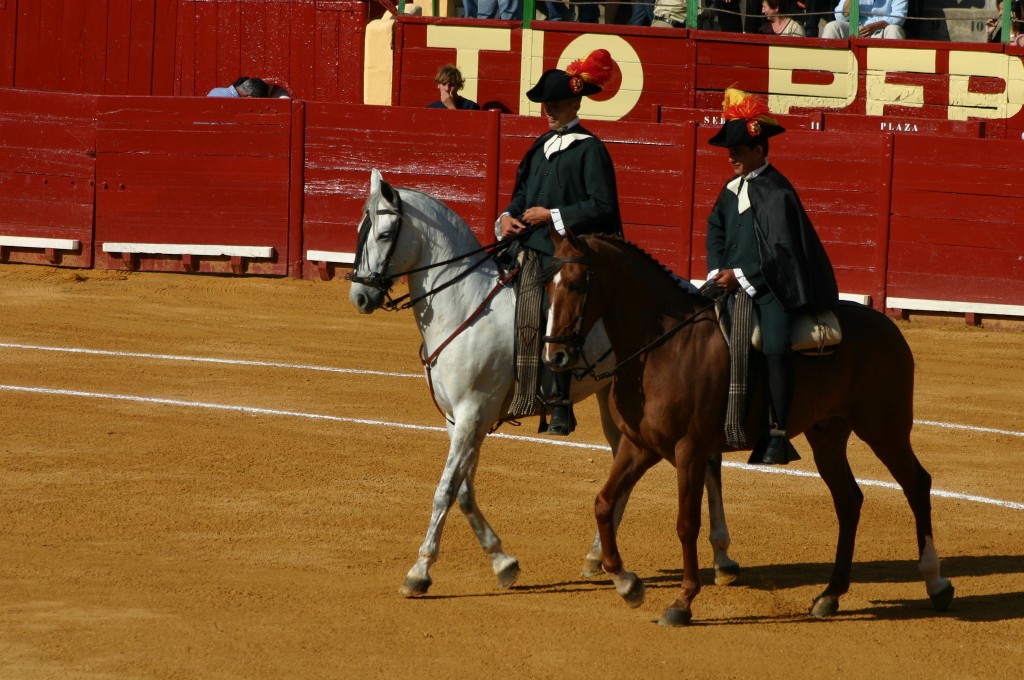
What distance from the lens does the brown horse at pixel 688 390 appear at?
19.6 feet

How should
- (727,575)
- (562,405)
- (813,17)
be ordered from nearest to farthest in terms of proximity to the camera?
(562,405), (727,575), (813,17)

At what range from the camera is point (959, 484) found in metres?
9.10

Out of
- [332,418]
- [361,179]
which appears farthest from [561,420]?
[361,179]

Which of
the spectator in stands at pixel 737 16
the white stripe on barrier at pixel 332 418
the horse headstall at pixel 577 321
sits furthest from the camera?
the spectator in stands at pixel 737 16

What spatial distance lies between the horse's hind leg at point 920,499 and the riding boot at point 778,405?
0.50m

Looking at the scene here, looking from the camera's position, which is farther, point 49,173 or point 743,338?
point 49,173

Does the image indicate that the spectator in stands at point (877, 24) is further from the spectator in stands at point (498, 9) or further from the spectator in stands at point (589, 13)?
the spectator in stands at point (498, 9)

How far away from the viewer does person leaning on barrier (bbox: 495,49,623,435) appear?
670cm

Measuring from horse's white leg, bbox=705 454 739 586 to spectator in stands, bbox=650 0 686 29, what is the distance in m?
11.8

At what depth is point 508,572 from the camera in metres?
6.62

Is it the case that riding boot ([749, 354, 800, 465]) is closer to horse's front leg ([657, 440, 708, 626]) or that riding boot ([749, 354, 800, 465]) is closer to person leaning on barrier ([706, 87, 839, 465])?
person leaning on barrier ([706, 87, 839, 465])

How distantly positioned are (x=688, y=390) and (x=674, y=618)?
97 centimetres

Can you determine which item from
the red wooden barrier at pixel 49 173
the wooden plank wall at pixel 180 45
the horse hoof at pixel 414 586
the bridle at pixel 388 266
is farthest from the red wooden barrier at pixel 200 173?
the horse hoof at pixel 414 586

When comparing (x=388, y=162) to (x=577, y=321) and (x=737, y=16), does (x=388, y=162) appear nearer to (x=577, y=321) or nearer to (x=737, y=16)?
(x=737, y=16)
